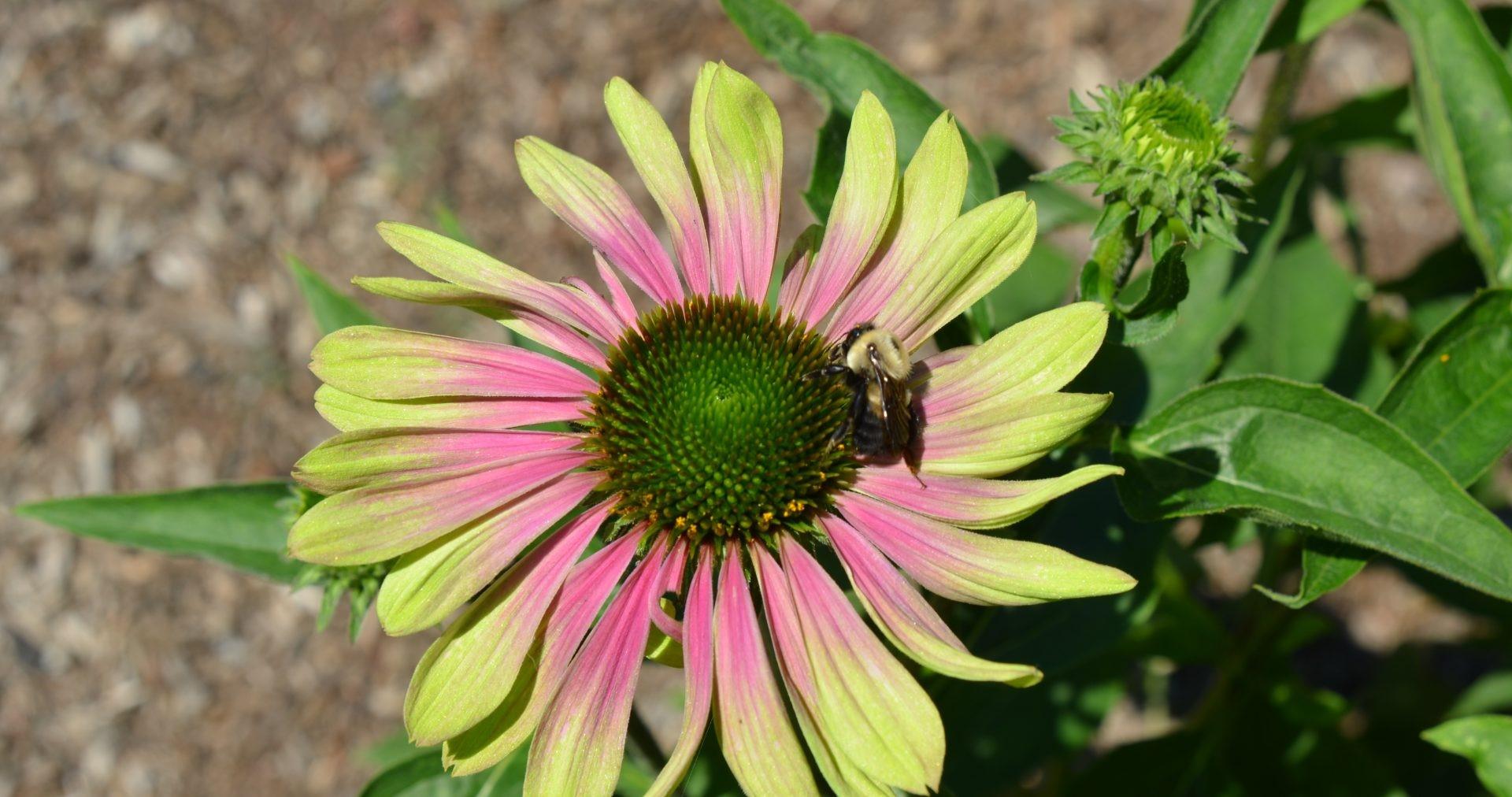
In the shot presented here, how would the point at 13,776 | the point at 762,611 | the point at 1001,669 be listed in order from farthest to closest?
the point at 13,776 → the point at 762,611 → the point at 1001,669

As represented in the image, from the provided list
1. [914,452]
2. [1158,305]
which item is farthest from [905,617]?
[1158,305]

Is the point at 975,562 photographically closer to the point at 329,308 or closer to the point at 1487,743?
the point at 1487,743

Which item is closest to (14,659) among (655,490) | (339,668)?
(339,668)

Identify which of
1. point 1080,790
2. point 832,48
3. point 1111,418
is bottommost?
point 1080,790

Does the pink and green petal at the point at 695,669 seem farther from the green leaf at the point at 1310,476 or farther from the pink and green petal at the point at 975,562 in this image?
the green leaf at the point at 1310,476

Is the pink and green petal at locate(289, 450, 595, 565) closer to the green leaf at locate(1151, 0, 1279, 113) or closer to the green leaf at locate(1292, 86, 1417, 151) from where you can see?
the green leaf at locate(1151, 0, 1279, 113)

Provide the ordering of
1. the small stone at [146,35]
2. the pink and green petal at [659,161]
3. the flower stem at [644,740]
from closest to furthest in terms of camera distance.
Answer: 1. the pink and green petal at [659,161]
2. the flower stem at [644,740]
3. the small stone at [146,35]

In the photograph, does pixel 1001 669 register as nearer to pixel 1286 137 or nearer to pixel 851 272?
pixel 851 272

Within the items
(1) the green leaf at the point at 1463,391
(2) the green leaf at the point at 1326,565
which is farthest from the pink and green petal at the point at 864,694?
(1) the green leaf at the point at 1463,391
